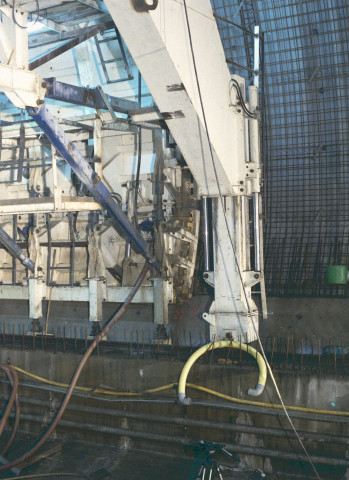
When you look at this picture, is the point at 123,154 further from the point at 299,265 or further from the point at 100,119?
the point at 299,265

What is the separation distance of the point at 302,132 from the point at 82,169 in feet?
12.8

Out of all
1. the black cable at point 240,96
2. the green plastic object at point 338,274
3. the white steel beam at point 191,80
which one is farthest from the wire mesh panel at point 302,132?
the white steel beam at point 191,80

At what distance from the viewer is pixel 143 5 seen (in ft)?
17.4

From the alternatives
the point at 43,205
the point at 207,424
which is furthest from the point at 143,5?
the point at 207,424

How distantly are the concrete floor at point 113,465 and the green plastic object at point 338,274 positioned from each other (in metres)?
3.04

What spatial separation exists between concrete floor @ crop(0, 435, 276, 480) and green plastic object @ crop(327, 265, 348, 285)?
9.97ft

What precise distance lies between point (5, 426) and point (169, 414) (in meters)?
2.42

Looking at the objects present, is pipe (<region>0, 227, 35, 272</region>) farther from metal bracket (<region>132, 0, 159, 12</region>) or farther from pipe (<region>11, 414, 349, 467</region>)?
metal bracket (<region>132, 0, 159, 12</region>)

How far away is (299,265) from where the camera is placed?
28.6ft

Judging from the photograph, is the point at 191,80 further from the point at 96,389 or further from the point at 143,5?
the point at 96,389

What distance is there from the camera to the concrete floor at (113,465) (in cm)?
607

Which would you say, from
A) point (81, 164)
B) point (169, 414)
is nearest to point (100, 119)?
point (81, 164)

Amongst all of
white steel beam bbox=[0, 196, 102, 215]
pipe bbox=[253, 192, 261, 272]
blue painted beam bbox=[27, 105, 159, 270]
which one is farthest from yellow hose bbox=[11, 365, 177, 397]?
white steel beam bbox=[0, 196, 102, 215]

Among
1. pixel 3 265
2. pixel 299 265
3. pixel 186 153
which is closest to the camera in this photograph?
pixel 186 153
